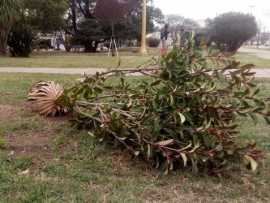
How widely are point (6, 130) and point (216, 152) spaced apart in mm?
2212

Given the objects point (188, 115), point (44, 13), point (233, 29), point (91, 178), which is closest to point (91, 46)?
point (44, 13)

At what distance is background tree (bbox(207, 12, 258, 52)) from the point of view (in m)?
26.0

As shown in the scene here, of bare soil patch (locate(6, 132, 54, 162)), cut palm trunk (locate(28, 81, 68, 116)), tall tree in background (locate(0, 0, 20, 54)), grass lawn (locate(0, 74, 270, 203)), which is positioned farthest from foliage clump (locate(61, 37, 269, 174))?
tall tree in background (locate(0, 0, 20, 54))

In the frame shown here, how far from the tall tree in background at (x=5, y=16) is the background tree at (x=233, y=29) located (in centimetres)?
1179

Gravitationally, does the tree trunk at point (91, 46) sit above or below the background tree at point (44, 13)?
below

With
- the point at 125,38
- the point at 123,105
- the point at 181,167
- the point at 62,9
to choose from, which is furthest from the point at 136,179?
the point at 125,38

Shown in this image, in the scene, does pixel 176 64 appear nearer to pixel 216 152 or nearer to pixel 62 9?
pixel 216 152

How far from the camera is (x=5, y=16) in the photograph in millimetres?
16500

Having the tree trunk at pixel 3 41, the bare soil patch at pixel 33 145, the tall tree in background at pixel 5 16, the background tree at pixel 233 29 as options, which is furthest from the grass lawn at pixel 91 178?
the background tree at pixel 233 29

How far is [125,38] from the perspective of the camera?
107 feet

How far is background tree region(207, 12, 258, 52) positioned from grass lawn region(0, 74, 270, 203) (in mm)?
22575

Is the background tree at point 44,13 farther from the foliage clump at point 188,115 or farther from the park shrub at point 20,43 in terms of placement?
the foliage clump at point 188,115

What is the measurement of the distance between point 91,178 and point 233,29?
2409 cm

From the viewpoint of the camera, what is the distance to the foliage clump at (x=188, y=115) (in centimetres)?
335
